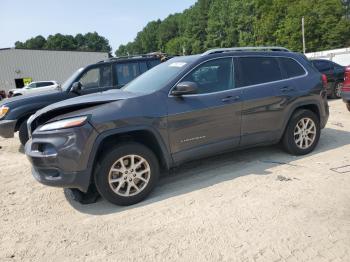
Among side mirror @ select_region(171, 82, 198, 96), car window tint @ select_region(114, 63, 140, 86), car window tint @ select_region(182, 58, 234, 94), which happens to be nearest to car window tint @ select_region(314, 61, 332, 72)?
car window tint @ select_region(114, 63, 140, 86)

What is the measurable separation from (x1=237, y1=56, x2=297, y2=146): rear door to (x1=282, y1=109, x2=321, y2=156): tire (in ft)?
0.76

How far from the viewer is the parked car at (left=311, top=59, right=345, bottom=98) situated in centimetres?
1185

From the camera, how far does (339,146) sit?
5941mm

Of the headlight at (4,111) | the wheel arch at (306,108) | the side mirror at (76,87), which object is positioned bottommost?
the wheel arch at (306,108)

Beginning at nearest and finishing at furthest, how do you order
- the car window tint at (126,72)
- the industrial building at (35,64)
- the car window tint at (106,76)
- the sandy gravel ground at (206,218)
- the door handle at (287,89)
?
the sandy gravel ground at (206,218), the door handle at (287,89), the car window tint at (106,76), the car window tint at (126,72), the industrial building at (35,64)

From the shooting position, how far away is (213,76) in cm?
482

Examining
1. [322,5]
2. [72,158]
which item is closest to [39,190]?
[72,158]

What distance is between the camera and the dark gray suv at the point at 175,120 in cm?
390

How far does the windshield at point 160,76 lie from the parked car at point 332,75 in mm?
8366

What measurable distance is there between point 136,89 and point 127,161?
115 cm

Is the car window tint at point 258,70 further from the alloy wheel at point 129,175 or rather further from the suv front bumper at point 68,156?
the suv front bumper at point 68,156

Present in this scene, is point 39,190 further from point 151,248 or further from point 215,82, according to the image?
point 215,82

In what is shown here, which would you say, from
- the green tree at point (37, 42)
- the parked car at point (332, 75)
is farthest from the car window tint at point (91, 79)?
the green tree at point (37, 42)

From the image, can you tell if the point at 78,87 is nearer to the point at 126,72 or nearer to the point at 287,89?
the point at 126,72
